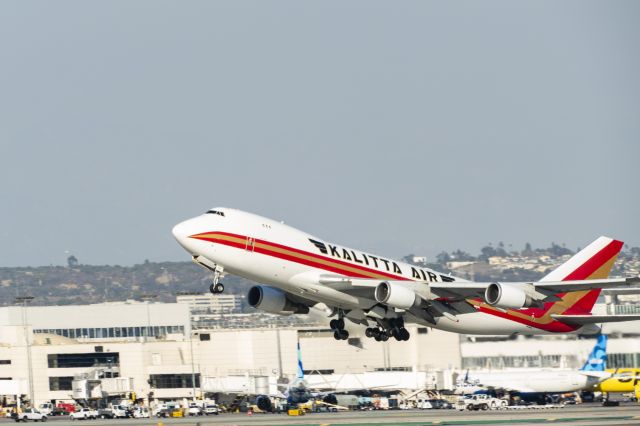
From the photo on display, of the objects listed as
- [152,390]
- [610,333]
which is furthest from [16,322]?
[610,333]

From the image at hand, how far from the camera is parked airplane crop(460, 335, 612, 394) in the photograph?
9706cm

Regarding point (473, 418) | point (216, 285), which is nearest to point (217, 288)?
point (216, 285)

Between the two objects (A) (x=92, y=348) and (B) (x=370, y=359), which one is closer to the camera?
(B) (x=370, y=359)

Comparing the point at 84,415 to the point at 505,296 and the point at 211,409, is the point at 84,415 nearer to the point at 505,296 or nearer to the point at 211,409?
the point at 211,409

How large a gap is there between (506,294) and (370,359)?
5589 centimetres

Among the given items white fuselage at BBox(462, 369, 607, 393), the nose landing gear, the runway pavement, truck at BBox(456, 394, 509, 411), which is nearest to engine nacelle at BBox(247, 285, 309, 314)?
the nose landing gear

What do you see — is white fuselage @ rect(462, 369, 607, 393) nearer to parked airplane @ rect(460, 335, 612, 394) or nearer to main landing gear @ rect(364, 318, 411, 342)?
parked airplane @ rect(460, 335, 612, 394)

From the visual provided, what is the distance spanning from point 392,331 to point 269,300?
25.1ft

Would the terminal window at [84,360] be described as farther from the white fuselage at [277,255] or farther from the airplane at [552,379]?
the white fuselage at [277,255]

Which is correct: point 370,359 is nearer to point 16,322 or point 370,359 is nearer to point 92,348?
point 92,348

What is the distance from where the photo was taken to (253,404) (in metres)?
108

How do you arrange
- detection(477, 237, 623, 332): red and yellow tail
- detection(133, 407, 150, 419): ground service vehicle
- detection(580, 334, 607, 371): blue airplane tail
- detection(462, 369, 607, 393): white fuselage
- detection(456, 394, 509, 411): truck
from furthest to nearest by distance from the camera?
detection(133, 407, 150, 419): ground service vehicle, detection(580, 334, 607, 371): blue airplane tail, detection(462, 369, 607, 393): white fuselage, detection(456, 394, 509, 411): truck, detection(477, 237, 623, 332): red and yellow tail

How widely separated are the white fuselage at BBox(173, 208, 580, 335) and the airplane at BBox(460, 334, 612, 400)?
28465 mm

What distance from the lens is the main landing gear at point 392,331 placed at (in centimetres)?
7412
